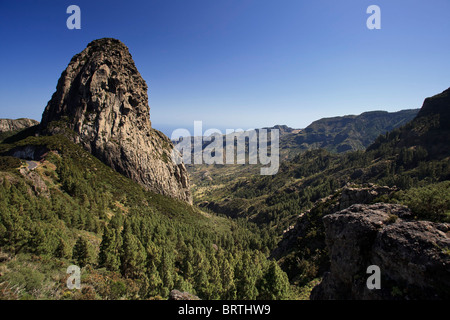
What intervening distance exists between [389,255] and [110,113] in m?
158

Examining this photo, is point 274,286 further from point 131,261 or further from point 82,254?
point 82,254

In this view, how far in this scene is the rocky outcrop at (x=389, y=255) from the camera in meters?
14.1

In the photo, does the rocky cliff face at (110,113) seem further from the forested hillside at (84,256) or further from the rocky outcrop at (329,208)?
the rocky outcrop at (329,208)

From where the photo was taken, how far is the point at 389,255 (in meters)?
16.6

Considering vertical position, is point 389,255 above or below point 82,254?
above

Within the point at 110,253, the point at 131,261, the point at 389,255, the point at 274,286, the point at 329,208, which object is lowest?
the point at 274,286

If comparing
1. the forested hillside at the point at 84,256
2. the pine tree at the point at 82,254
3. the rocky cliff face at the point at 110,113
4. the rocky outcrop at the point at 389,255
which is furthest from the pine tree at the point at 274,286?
the rocky cliff face at the point at 110,113

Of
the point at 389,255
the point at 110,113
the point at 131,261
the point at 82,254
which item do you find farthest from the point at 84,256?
the point at 110,113

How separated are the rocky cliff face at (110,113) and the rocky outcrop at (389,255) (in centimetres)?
13633

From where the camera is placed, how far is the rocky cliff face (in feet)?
408

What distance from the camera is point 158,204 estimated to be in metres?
124
